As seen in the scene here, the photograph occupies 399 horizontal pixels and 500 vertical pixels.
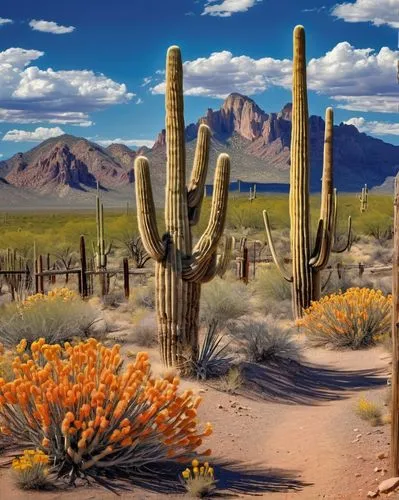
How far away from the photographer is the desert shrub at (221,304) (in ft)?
59.4

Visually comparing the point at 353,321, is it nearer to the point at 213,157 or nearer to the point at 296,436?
the point at 296,436

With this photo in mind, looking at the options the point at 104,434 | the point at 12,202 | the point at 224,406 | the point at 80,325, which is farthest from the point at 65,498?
the point at 12,202

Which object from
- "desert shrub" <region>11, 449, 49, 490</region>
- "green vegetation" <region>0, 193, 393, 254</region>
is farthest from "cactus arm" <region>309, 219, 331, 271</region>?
"green vegetation" <region>0, 193, 393, 254</region>

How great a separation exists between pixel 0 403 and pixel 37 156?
187170 mm

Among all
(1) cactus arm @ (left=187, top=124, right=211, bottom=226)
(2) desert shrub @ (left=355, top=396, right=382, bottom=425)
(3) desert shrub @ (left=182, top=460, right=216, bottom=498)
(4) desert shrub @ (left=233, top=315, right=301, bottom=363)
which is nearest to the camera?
(3) desert shrub @ (left=182, top=460, right=216, bottom=498)

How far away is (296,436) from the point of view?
34.0ft

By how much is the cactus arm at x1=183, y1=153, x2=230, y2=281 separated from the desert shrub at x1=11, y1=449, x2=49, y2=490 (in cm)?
546

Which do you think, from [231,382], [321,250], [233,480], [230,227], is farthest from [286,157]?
[233,480]

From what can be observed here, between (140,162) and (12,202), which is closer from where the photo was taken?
(140,162)

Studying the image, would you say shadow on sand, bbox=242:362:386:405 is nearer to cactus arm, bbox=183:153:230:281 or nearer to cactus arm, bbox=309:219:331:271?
cactus arm, bbox=183:153:230:281

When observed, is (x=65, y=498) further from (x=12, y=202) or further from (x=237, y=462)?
(x=12, y=202)

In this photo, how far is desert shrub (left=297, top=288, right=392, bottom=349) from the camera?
16297 millimetres

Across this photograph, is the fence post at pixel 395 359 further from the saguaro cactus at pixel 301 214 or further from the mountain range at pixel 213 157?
the mountain range at pixel 213 157

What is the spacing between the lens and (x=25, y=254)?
130 ft
